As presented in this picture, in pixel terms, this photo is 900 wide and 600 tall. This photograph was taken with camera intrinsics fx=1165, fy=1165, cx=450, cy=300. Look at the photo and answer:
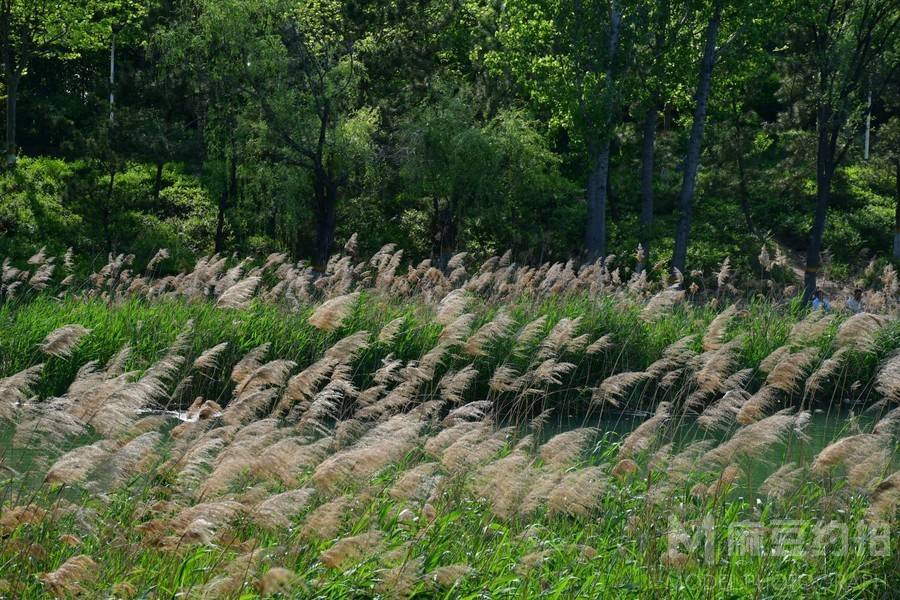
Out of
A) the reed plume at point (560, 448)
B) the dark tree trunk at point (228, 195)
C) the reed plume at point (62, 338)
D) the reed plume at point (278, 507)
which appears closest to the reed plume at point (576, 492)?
the reed plume at point (560, 448)

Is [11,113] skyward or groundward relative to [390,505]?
skyward

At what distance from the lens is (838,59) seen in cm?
2372

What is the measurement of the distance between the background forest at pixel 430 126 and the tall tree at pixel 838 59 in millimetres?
74

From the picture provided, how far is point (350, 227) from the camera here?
91.2 feet

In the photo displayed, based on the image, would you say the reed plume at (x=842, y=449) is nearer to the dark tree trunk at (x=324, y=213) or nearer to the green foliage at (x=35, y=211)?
the dark tree trunk at (x=324, y=213)

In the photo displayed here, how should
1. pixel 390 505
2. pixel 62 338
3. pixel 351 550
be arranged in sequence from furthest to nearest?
pixel 62 338 < pixel 390 505 < pixel 351 550

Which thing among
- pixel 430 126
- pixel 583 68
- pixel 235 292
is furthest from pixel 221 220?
pixel 235 292

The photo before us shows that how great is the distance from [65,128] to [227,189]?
7.91 m

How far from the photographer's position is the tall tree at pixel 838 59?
933 inches

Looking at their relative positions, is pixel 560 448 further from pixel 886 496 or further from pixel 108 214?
pixel 108 214

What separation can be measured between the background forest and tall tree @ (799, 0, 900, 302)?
0.07 m

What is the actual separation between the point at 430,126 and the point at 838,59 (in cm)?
884

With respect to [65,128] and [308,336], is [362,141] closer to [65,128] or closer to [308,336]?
[65,128]

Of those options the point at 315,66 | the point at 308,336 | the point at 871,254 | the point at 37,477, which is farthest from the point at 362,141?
the point at 37,477
